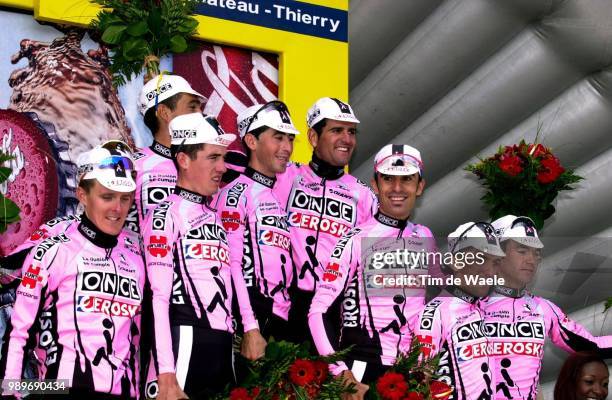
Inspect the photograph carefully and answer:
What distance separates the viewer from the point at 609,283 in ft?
25.5

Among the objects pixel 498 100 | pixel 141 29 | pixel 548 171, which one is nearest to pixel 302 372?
pixel 141 29

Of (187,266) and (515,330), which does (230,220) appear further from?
(515,330)

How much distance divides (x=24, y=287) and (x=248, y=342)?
3.99 feet

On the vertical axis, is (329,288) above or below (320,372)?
above

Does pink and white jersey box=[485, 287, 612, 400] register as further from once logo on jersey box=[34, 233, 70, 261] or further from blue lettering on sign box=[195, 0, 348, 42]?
blue lettering on sign box=[195, 0, 348, 42]

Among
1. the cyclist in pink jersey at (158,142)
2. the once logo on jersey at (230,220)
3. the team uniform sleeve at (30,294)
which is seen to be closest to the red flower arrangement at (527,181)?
the once logo on jersey at (230,220)

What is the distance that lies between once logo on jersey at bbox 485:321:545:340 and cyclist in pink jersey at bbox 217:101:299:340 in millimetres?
1275

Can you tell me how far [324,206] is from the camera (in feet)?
21.6

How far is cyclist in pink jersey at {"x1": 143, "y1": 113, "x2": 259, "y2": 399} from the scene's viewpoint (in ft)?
17.7

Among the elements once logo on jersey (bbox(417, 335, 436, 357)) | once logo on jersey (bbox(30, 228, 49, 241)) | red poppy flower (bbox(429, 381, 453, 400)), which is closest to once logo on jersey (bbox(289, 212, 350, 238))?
once logo on jersey (bbox(417, 335, 436, 357))

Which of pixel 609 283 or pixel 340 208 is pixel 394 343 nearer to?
pixel 340 208

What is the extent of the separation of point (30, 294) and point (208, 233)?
0.99 m

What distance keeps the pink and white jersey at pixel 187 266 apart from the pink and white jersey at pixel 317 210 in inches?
34.6

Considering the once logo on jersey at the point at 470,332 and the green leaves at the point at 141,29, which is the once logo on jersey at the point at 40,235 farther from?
the once logo on jersey at the point at 470,332
